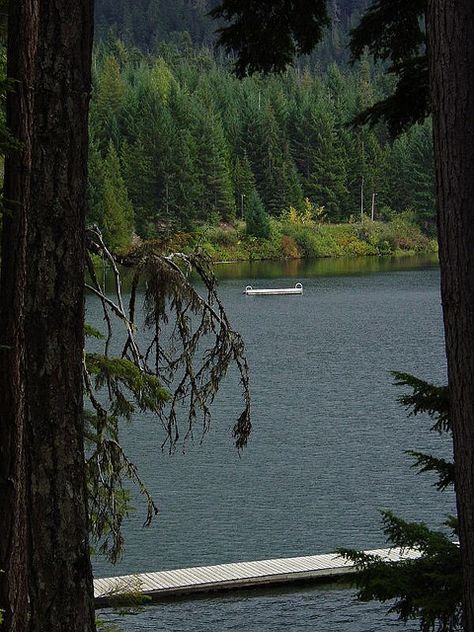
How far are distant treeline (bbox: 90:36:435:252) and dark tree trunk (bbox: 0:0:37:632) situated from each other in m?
52.7

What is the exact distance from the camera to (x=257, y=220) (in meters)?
65.8

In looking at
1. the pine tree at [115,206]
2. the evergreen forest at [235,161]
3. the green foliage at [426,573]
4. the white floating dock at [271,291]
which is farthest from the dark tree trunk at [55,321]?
the evergreen forest at [235,161]

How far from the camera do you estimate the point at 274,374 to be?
81.5 ft

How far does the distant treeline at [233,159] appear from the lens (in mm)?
64750

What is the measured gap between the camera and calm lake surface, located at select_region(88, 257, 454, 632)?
444 inches

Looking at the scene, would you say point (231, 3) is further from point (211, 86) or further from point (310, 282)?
point (211, 86)

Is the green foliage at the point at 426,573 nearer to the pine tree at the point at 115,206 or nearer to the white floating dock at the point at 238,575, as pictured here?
the white floating dock at the point at 238,575

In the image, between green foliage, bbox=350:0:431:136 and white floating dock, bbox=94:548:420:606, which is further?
white floating dock, bbox=94:548:420:606

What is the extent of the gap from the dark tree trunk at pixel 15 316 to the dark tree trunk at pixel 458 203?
1317 mm

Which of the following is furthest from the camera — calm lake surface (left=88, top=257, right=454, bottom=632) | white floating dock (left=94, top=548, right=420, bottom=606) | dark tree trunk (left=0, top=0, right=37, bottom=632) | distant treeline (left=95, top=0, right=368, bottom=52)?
distant treeline (left=95, top=0, right=368, bottom=52)

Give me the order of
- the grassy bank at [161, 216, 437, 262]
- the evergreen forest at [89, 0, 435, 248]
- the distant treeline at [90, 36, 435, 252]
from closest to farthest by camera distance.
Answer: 1. the evergreen forest at [89, 0, 435, 248]
2. the distant treeline at [90, 36, 435, 252]
3. the grassy bank at [161, 216, 437, 262]

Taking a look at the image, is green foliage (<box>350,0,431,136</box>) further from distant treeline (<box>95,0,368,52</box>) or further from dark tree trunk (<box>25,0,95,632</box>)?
distant treeline (<box>95,0,368,52</box>)

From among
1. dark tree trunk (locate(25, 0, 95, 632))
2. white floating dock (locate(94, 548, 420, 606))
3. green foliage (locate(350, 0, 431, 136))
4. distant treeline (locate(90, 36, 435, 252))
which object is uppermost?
distant treeline (locate(90, 36, 435, 252))

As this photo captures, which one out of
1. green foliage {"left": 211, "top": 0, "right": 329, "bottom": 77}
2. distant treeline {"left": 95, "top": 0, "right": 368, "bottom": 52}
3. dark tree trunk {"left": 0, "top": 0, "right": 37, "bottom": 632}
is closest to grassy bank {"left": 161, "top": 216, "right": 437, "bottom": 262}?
green foliage {"left": 211, "top": 0, "right": 329, "bottom": 77}
